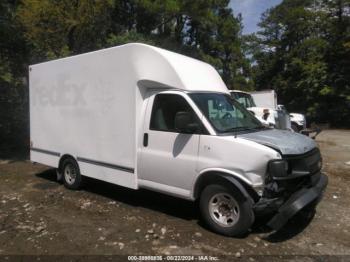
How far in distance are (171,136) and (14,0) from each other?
11911mm

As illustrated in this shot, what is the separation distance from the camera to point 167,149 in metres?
5.27

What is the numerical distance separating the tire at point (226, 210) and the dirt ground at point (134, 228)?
140mm

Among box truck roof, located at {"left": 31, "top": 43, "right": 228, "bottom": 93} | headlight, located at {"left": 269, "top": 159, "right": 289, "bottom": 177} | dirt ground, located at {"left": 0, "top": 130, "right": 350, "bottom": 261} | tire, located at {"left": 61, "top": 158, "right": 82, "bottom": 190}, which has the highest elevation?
box truck roof, located at {"left": 31, "top": 43, "right": 228, "bottom": 93}

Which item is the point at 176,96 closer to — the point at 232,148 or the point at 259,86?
the point at 232,148

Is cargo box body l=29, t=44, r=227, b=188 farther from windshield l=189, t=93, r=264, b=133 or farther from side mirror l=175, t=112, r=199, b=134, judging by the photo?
side mirror l=175, t=112, r=199, b=134

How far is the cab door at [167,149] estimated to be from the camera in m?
5.02

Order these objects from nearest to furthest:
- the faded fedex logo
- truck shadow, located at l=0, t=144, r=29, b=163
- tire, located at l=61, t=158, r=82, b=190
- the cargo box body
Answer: the cargo box body < the faded fedex logo < tire, located at l=61, t=158, r=82, b=190 < truck shadow, located at l=0, t=144, r=29, b=163

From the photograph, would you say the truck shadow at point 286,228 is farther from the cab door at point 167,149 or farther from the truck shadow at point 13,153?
the truck shadow at point 13,153

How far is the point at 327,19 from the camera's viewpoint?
1251 inches

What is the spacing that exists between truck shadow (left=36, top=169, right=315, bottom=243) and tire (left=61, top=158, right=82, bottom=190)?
0.26 meters

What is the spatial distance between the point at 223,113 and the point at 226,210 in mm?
1543

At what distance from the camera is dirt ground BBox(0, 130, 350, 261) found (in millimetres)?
4383

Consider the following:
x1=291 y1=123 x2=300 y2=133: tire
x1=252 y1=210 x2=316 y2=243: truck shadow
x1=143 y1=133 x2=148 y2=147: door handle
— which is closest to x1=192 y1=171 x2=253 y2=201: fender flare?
x1=252 y1=210 x2=316 y2=243: truck shadow

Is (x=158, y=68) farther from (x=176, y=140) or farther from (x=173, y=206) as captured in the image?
(x=173, y=206)
